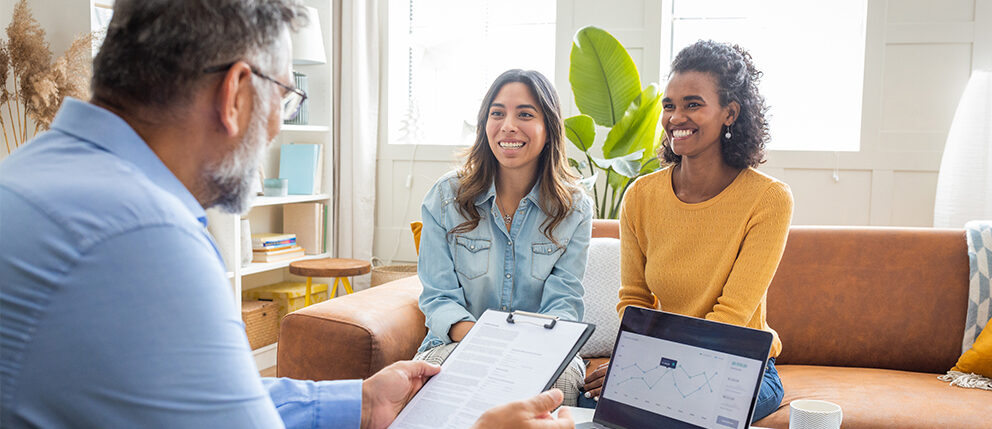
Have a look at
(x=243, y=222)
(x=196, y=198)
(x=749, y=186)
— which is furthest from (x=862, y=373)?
(x=243, y=222)

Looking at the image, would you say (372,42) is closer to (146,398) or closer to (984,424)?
(984,424)

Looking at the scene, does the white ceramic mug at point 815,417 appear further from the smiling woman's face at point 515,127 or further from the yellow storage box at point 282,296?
the yellow storage box at point 282,296

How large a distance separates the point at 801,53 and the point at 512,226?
7.88 feet

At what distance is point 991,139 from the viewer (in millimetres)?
3012

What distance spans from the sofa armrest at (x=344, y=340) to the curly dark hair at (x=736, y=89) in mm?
971

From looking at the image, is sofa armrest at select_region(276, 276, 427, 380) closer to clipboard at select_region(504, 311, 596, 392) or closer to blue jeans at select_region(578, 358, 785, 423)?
blue jeans at select_region(578, 358, 785, 423)

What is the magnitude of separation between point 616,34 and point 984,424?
2.55 meters

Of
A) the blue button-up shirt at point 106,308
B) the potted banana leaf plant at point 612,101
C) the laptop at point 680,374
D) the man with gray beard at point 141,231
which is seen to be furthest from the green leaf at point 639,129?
the blue button-up shirt at point 106,308

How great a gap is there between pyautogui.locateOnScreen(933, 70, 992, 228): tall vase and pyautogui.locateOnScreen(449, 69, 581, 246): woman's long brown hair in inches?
76.5

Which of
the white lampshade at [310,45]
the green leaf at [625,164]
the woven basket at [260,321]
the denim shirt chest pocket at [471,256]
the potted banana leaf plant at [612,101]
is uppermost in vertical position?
the white lampshade at [310,45]

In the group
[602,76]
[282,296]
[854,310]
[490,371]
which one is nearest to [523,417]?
[490,371]

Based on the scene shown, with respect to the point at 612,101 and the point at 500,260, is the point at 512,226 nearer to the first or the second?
the point at 500,260

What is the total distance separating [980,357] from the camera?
205 centimetres

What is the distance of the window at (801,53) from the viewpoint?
3.60 metres
